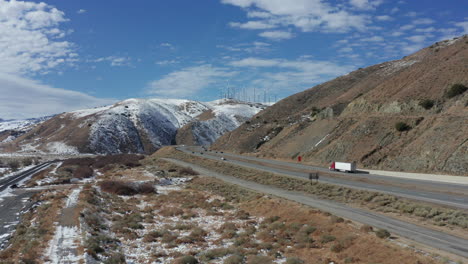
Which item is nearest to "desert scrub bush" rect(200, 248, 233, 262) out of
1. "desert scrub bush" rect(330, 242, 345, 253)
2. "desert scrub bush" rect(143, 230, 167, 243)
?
"desert scrub bush" rect(143, 230, 167, 243)

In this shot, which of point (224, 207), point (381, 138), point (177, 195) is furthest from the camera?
point (381, 138)

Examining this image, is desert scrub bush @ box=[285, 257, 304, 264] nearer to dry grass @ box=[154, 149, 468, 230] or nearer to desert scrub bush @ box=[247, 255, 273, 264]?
desert scrub bush @ box=[247, 255, 273, 264]

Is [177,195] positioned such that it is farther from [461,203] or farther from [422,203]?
[461,203]

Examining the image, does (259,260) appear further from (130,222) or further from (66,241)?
(130,222)

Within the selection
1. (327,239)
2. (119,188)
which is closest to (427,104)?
(327,239)

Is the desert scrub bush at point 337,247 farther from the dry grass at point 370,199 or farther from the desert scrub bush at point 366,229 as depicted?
the dry grass at point 370,199

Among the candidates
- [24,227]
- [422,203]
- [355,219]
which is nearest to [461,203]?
[422,203]

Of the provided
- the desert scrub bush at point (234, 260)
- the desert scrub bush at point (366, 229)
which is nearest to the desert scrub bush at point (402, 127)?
the desert scrub bush at point (366, 229)
